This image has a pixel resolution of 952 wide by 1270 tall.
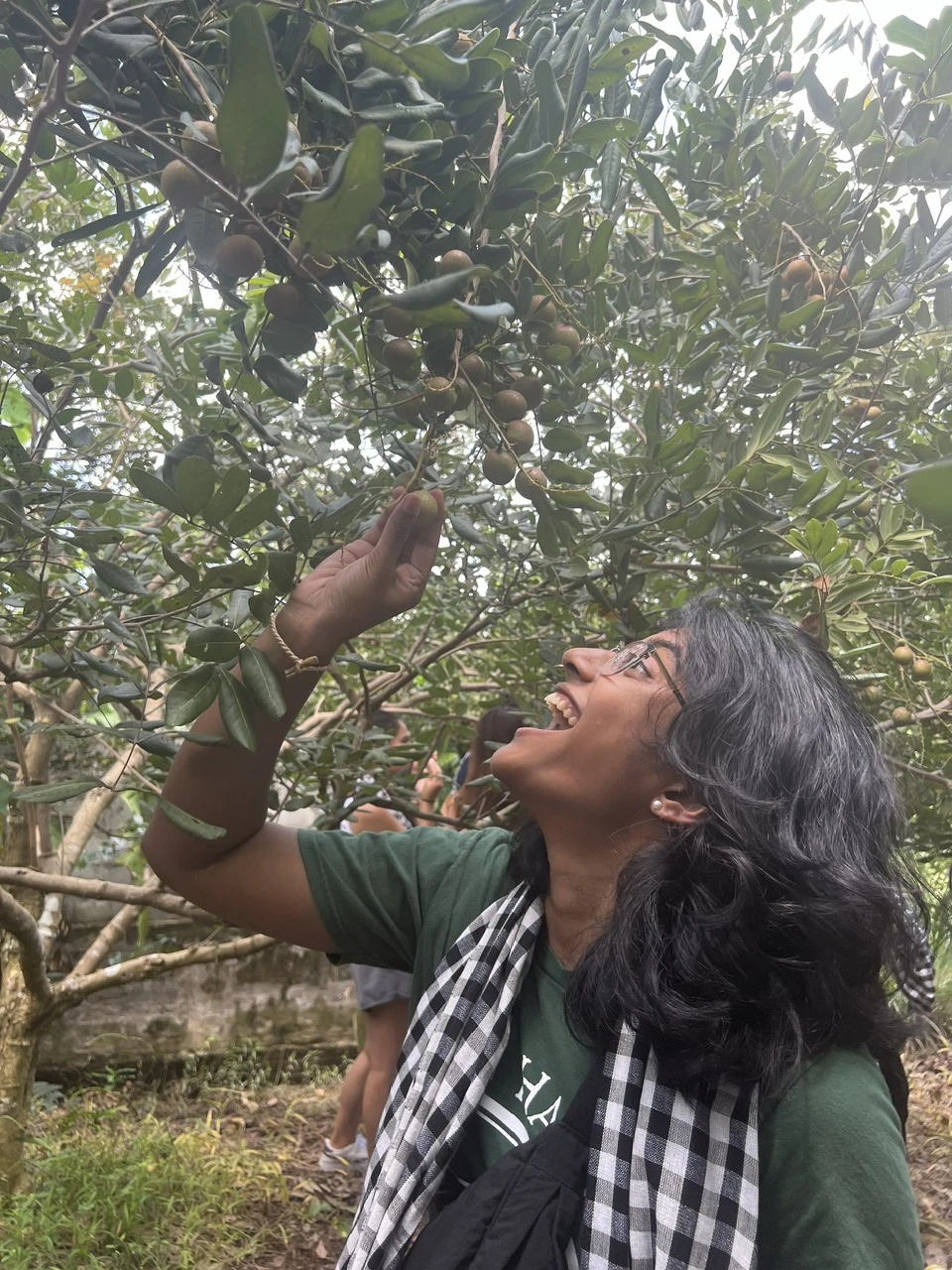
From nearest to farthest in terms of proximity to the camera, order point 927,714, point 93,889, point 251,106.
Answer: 1. point 251,106
2. point 927,714
3. point 93,889

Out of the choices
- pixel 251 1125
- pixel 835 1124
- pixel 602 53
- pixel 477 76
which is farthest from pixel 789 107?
pixel 251 1125

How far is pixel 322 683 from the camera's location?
11.1 feet

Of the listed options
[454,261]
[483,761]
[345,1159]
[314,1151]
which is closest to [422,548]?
[454,261]

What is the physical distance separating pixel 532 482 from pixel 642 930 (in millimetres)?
561

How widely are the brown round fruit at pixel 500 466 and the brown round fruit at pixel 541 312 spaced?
0.55 feet

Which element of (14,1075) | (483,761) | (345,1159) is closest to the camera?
(483,761)

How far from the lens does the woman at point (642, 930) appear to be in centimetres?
99

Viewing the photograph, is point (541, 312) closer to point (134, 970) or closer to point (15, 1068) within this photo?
point (134, 970)

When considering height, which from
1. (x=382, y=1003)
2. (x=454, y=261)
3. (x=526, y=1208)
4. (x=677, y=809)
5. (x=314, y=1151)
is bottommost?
(x=314, y=1151)

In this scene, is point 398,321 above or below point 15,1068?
above

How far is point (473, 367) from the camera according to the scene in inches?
43.8

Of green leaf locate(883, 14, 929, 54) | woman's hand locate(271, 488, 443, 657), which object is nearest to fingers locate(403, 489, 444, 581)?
woman's hand locate(271, 488, 443, 657)

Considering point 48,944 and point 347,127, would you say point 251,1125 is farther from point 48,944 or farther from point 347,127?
point 347,127

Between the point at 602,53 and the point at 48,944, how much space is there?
3.33m
